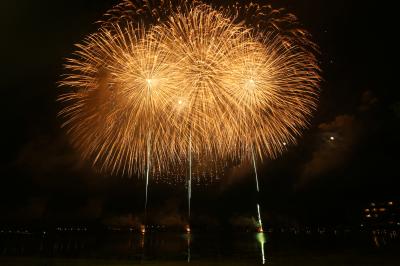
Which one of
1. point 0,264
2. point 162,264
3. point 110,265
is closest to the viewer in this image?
point 0,264

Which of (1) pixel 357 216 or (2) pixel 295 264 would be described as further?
(1) pixel 357 216

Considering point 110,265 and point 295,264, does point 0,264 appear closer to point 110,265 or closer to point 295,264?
point 110,265

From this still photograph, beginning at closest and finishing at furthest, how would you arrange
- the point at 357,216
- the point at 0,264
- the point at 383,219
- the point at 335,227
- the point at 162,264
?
the point at 0,264 → the point at 162,264 → the point at 383,219 → the point at 357,216 → the point at 335,227

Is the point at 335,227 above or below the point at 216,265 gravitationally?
above

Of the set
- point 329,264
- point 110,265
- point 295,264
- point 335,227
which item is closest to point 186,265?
point 110,265

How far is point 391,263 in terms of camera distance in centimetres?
1741

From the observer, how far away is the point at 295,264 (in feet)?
60.4

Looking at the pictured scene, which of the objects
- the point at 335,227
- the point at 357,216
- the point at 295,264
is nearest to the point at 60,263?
the point at 295,264

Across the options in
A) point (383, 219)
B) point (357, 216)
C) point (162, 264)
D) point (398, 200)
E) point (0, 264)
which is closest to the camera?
point (0, 264)

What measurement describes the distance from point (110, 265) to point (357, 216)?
16797 cm

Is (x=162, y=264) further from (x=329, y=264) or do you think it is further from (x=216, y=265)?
(x=329, y=264)

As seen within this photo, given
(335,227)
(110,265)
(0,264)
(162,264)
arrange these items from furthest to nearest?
(335,227)
(162,264)
(110,265)
(0,264)

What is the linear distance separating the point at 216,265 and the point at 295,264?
4161 millimetres

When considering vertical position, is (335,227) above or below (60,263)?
above
